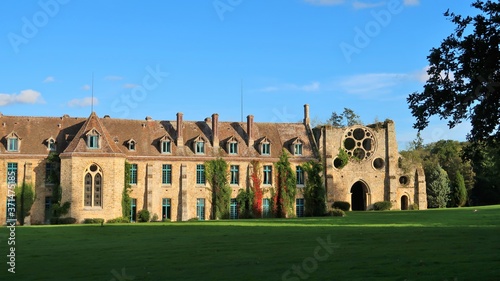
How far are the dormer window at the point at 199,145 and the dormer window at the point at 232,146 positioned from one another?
2472 millimetres

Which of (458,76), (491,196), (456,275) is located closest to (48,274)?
(456,275)

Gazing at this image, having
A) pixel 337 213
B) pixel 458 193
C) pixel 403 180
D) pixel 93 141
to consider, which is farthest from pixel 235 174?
pixel 458 193

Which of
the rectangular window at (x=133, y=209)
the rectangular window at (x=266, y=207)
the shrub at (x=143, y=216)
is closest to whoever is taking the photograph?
the shrub at (x=143, y=216)

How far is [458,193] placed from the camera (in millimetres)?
75688

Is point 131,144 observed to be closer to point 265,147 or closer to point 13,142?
point 13,142

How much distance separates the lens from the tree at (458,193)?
75625mm

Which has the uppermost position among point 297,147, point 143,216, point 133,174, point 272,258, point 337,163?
point 297,147

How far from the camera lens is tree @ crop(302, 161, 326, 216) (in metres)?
58.6

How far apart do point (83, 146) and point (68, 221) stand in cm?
638

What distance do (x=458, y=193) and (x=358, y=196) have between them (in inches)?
687

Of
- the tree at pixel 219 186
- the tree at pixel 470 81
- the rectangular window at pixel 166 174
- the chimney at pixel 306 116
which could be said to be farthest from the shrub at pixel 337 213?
the tree at pixel 470 81

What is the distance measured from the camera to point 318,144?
6175cm

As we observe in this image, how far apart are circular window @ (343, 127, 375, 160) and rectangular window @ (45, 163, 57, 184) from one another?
28899 mm

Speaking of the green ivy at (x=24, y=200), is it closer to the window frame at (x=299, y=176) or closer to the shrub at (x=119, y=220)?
the shrub at (x=119, y=220)
